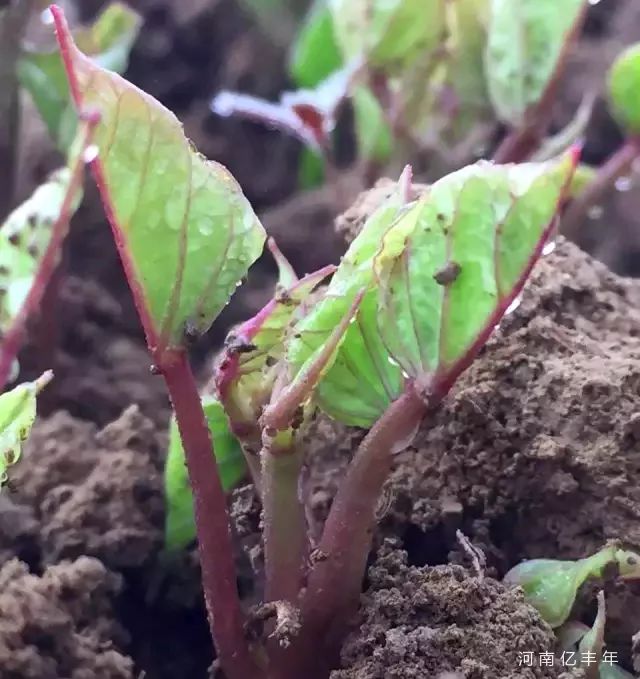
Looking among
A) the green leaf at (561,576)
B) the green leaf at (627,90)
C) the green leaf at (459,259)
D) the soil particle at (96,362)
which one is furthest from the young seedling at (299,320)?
the green leaf at (627,90)

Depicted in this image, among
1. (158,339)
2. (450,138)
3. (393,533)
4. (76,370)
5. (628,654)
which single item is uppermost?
(450,138)

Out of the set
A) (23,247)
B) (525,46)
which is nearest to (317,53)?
(525,46)

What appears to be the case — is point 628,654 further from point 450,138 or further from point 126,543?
point 450,138

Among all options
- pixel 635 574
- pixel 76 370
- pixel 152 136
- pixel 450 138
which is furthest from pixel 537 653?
pixel 450 138

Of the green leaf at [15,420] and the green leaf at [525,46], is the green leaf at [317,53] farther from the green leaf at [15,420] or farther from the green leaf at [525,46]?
the green leaf at [15,420]

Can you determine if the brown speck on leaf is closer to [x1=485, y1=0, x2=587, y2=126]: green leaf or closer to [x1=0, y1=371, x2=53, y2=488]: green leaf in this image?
[x1=0, y1=371, x2=53, y2=488]: green leaf
